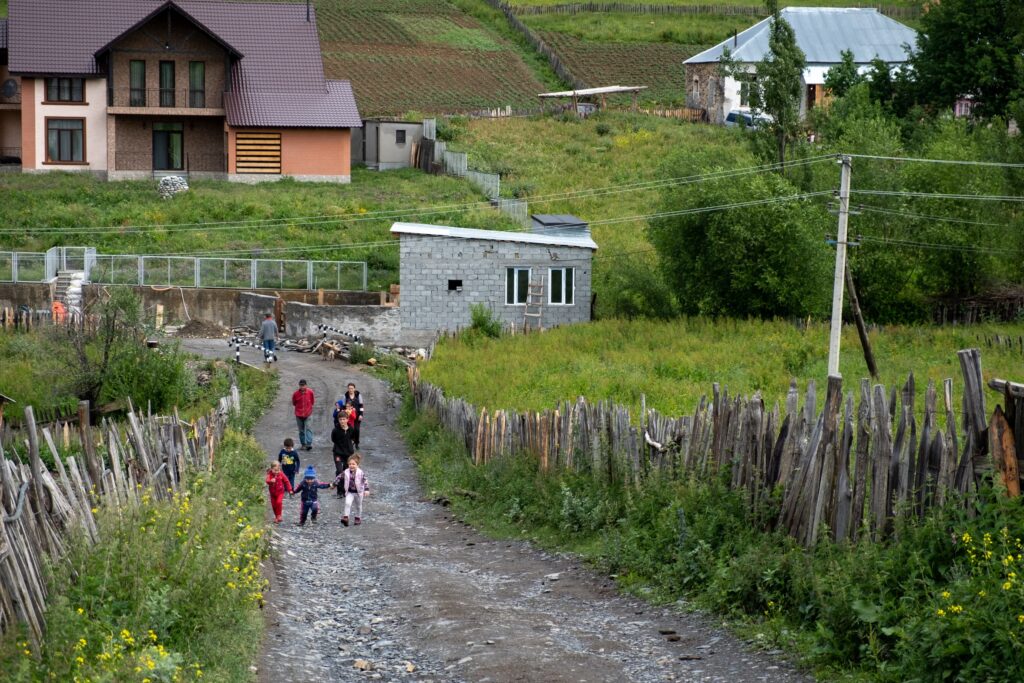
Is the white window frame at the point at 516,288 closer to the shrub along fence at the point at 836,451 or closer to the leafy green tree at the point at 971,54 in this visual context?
the shrub along fence at the point at 836,451

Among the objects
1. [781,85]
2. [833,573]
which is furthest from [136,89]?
[833,573]

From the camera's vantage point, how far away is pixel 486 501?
20.4 meters

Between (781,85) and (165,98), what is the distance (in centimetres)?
2922

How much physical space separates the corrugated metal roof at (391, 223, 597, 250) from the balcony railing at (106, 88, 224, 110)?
72.8 feet

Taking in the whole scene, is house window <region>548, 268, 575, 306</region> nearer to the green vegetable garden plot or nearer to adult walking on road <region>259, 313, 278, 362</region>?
adult walking on road <region>259, 313, 278, 362</region>

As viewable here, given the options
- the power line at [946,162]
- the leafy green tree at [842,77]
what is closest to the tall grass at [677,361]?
the power line at [946,162]

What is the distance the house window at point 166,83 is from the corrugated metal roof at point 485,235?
22632mm

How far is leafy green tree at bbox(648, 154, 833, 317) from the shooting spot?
4019 cm

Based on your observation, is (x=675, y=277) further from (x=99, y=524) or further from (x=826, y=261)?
(x=99, y=524)

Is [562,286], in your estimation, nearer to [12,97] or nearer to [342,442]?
[342,442]

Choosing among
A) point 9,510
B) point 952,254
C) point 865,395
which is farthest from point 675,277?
point 9,510

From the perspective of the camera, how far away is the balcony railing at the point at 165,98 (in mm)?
60125

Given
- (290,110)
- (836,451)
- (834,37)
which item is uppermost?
(834,37)

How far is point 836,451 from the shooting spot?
12.7m
